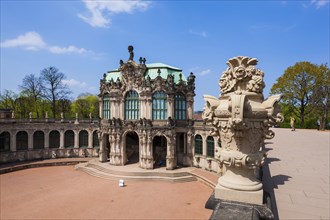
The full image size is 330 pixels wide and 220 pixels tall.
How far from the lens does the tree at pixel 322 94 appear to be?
143 ft

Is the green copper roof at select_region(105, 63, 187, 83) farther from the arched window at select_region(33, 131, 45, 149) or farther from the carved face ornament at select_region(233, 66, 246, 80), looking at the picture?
the carved face ornament at select_region(233, 66, 246, 80)

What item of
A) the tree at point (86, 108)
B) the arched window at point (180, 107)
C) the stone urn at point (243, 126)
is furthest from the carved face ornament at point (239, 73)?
the tree at point (86, 108)

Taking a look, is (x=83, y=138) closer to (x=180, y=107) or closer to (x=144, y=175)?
(x=144, y=175)

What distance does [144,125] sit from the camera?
95.8 ft

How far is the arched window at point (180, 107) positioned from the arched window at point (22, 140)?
24136 millimetres

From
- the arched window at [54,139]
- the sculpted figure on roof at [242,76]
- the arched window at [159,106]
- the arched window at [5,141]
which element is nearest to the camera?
the sculpted figure on roof at [242,76]

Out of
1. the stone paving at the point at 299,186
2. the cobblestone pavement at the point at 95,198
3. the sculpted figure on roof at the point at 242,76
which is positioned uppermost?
the sculpted figure on roof at the point at 242,76

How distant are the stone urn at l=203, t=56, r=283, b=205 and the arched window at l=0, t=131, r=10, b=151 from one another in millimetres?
37328

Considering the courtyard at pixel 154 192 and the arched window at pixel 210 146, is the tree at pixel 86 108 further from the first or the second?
the arched window at pixel 210 146

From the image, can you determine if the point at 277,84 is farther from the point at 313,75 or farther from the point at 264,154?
the point at 264,154

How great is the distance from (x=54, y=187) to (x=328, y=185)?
81.5 feet

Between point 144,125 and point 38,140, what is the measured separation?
19.4m

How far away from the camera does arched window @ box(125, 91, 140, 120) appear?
30.8 m

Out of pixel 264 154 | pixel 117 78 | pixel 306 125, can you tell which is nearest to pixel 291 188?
pixel 264 154
